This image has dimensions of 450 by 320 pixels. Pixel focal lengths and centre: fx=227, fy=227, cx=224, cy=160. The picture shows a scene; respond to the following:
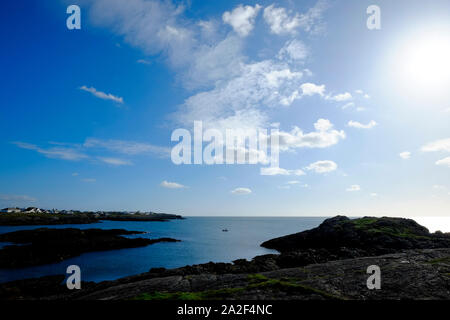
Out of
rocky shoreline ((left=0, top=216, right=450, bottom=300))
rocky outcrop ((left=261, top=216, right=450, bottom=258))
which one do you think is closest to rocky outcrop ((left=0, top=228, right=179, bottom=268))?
rocky shoreline ((left=0, top=216, right=450, bottom=300))

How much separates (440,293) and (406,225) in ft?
223

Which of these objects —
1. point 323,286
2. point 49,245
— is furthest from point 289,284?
point 49,245

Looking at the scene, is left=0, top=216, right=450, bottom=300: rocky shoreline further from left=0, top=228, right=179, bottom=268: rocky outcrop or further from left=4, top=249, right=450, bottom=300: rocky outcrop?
left=0, top=228, right=179, bottom=268: rocky outcrop

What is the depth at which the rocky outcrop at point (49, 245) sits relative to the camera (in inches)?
2340

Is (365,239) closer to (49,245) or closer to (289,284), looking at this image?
(289,284)

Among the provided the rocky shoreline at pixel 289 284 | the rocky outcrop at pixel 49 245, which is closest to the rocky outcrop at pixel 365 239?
the rocky shoreline at pixel 289 284

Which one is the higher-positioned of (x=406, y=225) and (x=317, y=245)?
(x=406, y=225)

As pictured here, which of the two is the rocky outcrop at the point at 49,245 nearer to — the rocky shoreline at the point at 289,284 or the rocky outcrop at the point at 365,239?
the rocky shoreline at the point at 289,284

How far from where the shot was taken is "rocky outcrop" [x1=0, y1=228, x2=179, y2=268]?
59.4 m
